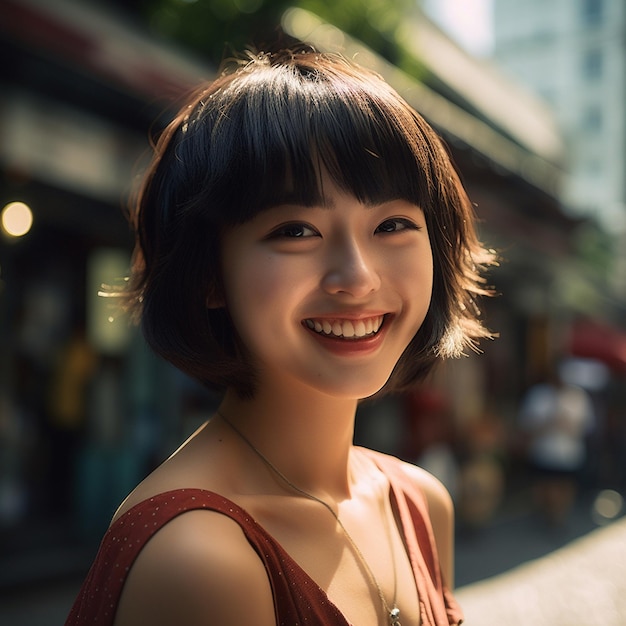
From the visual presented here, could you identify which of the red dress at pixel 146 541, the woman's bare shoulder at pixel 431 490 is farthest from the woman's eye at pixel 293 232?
the woman's bare shoulder at pixel 431 490

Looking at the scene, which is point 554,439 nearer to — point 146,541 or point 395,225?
point 395,225

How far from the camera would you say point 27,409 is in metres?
6.59

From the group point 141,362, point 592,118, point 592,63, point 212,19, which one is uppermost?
point 592,63

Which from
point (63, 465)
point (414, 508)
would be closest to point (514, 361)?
point (63, 465)

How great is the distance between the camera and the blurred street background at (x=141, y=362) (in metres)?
4.97

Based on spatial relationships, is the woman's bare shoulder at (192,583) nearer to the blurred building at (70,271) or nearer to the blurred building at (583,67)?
the blurred building at (70,271)

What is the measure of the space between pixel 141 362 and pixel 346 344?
556 centimetres

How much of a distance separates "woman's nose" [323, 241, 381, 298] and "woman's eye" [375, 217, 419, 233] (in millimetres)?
78

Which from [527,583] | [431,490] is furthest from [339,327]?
[527,583]

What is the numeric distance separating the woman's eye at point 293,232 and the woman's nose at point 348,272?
0.04m

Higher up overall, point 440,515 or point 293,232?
point 293,232

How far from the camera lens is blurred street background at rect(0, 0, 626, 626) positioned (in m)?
4.97

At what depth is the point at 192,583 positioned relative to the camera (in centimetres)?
93

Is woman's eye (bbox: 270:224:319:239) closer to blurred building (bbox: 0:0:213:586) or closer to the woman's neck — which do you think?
the woman's neck
